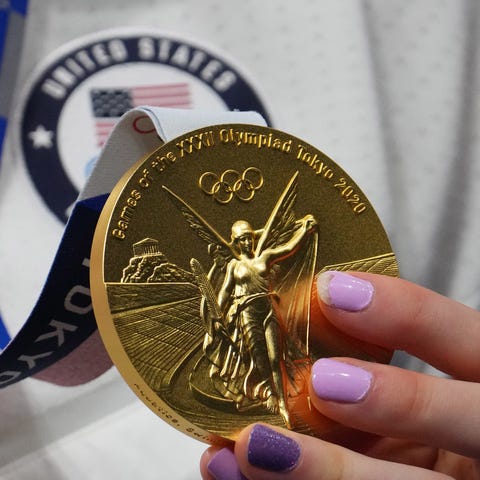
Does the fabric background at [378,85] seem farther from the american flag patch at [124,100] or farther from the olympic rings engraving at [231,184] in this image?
the olympic rings engraving at [231,184]

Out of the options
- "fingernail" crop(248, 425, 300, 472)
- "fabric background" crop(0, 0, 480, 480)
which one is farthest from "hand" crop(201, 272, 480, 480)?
"fabric background" crop(0, 0, 480, 480)

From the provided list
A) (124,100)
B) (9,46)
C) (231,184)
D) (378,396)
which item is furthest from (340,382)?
(9,46)

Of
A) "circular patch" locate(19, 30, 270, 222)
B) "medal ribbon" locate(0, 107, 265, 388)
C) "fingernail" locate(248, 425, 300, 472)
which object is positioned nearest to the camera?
"fingernail" locate(248, 425, 300, 472)

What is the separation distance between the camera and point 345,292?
1.67 ft

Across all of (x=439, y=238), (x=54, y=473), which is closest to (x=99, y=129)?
(x=54, y=473)

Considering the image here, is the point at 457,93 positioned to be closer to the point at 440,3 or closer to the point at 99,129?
the point at 440,3

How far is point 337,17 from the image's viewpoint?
1017mm

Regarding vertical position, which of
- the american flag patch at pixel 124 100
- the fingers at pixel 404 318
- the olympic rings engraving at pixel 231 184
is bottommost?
the fingers at pixel 404 318

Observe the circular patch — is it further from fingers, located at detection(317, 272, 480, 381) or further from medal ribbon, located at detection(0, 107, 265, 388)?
Answer: fingers, located at detection(317, 272, 480, 381)

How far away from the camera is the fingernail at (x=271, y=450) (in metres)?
0.47

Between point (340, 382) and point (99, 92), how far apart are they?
602 millimetres

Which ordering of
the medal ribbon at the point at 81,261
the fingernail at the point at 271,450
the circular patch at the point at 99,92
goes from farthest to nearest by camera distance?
1. the circular patch at the point at 99,92
2. the medal ribbon at the point at 81,261
3. the fingernail at the point at 271,450

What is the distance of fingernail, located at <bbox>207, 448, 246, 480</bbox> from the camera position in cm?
50

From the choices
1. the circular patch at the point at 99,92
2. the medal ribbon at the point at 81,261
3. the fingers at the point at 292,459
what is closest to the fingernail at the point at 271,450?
the fingers at the point at 292,459
